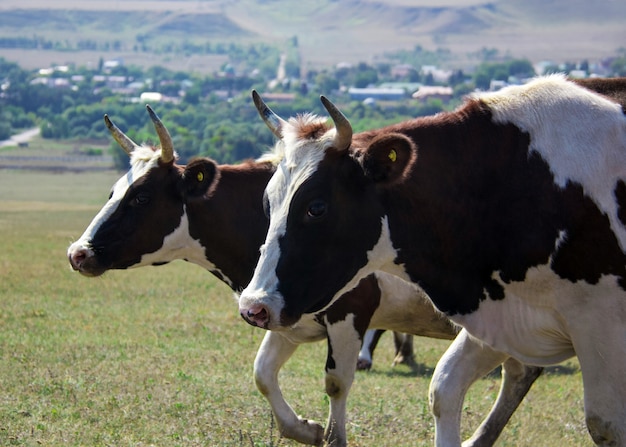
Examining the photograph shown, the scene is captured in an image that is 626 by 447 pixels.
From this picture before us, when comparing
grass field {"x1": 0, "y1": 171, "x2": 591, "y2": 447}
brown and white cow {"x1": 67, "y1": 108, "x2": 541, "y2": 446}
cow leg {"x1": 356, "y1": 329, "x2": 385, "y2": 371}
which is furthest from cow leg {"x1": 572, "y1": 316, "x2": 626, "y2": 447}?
cow leg {"x1": 356, "y1": 329, "x2": 385, "y2": 371}

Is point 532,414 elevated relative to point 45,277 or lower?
elevated

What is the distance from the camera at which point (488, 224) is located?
7113 millimetres

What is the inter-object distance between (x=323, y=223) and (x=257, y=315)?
71cm

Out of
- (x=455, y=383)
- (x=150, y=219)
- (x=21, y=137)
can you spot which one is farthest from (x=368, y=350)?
(x=21, y=137)

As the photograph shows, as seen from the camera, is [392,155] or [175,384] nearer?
[392,155]

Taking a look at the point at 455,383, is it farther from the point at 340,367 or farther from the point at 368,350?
the point at 368,350

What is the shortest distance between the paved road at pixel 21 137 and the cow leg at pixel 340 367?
166 meters

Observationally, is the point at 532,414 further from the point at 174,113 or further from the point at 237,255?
the point at 174,113

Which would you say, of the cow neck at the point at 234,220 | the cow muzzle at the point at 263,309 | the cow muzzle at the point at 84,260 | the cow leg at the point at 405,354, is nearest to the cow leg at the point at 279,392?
the cow neck at the point at 234,220

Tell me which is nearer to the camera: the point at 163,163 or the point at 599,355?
the point at 599,355

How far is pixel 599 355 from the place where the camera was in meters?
6.88

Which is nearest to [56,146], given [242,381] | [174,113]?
[174,113]

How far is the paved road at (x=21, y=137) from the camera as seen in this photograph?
173500 millimetres

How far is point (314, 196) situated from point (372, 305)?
341cm
